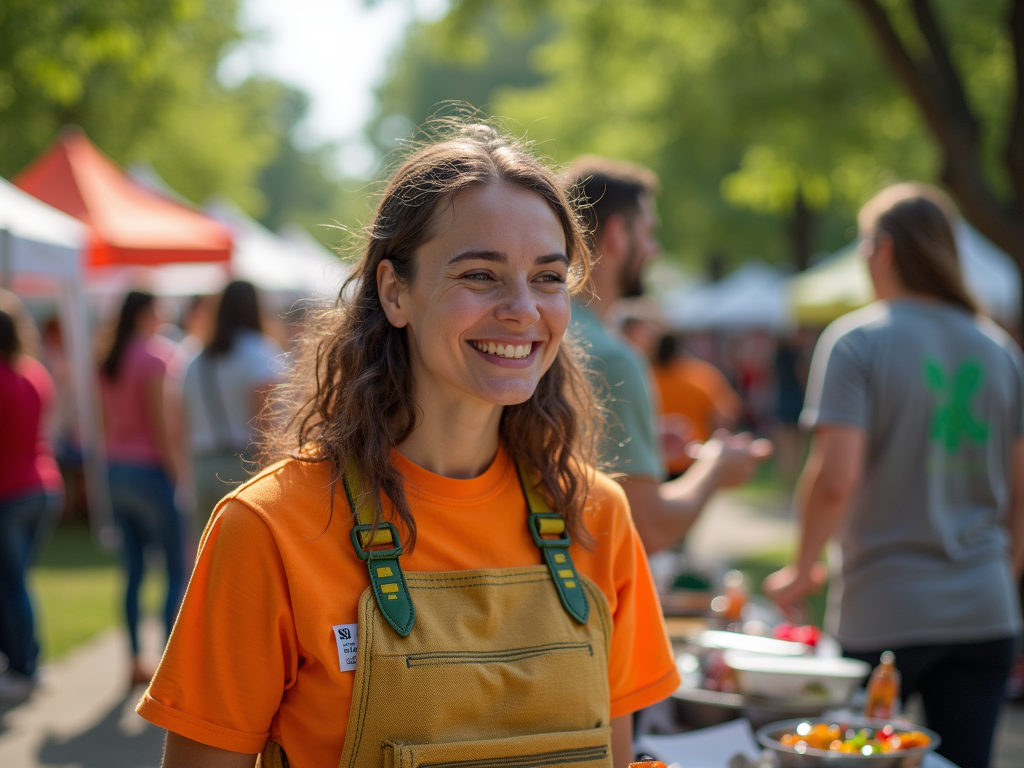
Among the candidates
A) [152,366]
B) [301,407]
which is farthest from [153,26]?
[301,407]

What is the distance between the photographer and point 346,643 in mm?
1646

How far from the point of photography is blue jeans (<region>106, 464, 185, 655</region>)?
620 cm

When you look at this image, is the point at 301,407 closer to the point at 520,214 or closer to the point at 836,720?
the point at 520,214

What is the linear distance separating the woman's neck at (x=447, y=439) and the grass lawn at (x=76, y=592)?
552 centimetres

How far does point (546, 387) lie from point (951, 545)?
1.60m

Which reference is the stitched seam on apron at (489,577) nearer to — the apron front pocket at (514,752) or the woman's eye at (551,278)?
the apron front pocket at (514,752)

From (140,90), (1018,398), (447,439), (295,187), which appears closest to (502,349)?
(447,439)

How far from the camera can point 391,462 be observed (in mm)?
1844

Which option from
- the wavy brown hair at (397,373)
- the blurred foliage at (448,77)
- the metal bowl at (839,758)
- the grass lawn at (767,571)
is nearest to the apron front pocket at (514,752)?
the wavy brown hair at (397,373)

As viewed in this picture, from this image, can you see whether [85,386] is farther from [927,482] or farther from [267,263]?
[927,482]

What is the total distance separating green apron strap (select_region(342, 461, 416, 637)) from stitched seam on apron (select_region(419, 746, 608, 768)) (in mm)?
226

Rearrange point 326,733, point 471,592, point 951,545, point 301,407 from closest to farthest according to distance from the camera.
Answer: point 326,733 < point 471,592 < point 301,407 < point 951,545

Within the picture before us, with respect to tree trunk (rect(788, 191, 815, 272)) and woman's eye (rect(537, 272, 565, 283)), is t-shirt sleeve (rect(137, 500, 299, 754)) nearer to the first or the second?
woman's eye (rect(537, 272, 565, 283))

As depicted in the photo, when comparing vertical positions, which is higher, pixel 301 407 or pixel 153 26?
pixel 153 26
